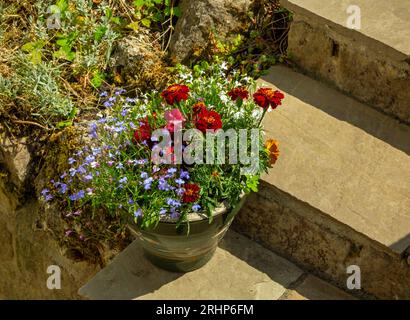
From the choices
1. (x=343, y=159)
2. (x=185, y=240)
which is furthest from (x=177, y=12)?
(x=185, y=240)

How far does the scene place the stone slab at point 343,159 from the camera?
3.82 metres

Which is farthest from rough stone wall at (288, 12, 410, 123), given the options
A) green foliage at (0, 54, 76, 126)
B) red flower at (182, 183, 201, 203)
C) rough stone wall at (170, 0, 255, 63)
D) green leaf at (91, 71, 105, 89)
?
green foliage at (0, 54, 76, 126)

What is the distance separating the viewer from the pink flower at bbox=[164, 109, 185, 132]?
3.53 meters

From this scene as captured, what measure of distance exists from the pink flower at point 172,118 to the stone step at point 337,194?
687 mm

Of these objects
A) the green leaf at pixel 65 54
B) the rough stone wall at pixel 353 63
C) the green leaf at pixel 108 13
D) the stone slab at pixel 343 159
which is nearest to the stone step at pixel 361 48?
the rough stone wall at pixel 353 63

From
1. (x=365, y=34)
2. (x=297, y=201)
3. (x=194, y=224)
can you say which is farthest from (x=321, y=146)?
(x=194, y=224)

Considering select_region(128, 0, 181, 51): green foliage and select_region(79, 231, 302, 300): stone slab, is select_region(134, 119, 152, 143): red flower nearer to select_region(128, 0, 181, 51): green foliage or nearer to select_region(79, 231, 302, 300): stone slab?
select_region(79, 231, 302, 300): stone slab

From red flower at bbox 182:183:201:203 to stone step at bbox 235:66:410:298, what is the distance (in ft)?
1.83
